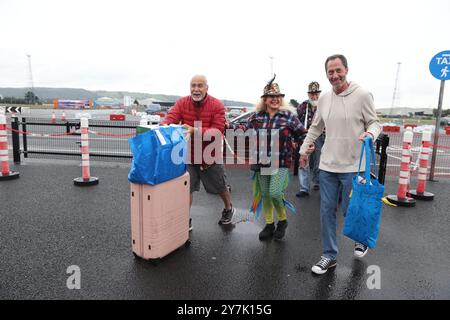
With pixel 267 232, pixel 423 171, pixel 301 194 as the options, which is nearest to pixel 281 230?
pixel 267 232

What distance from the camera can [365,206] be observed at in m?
3.15

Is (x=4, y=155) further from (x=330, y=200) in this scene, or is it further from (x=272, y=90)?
(x=330, y=200)

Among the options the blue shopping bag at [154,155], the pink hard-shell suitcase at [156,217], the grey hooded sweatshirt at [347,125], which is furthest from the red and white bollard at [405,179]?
the blue shopping bag at [154,155]

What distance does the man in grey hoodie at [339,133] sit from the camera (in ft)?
10.2

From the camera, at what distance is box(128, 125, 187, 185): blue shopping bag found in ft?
10.3

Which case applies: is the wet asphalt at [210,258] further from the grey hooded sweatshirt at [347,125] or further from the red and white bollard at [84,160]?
the grey hooded sweatshirt at [347,125]

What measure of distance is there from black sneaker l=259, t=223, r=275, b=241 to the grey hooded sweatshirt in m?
1.27

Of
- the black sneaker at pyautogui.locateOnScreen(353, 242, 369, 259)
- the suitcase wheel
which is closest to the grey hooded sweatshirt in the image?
the black sneaker at pyautogui.locateOnScreen(353, 242, 369, 259)

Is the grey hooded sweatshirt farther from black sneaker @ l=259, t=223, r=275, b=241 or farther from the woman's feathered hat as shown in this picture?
black sneaker @ l=259, t=223, r=275, b=241

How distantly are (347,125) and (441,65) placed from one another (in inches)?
200

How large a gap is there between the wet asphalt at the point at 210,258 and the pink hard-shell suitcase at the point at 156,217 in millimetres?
159
